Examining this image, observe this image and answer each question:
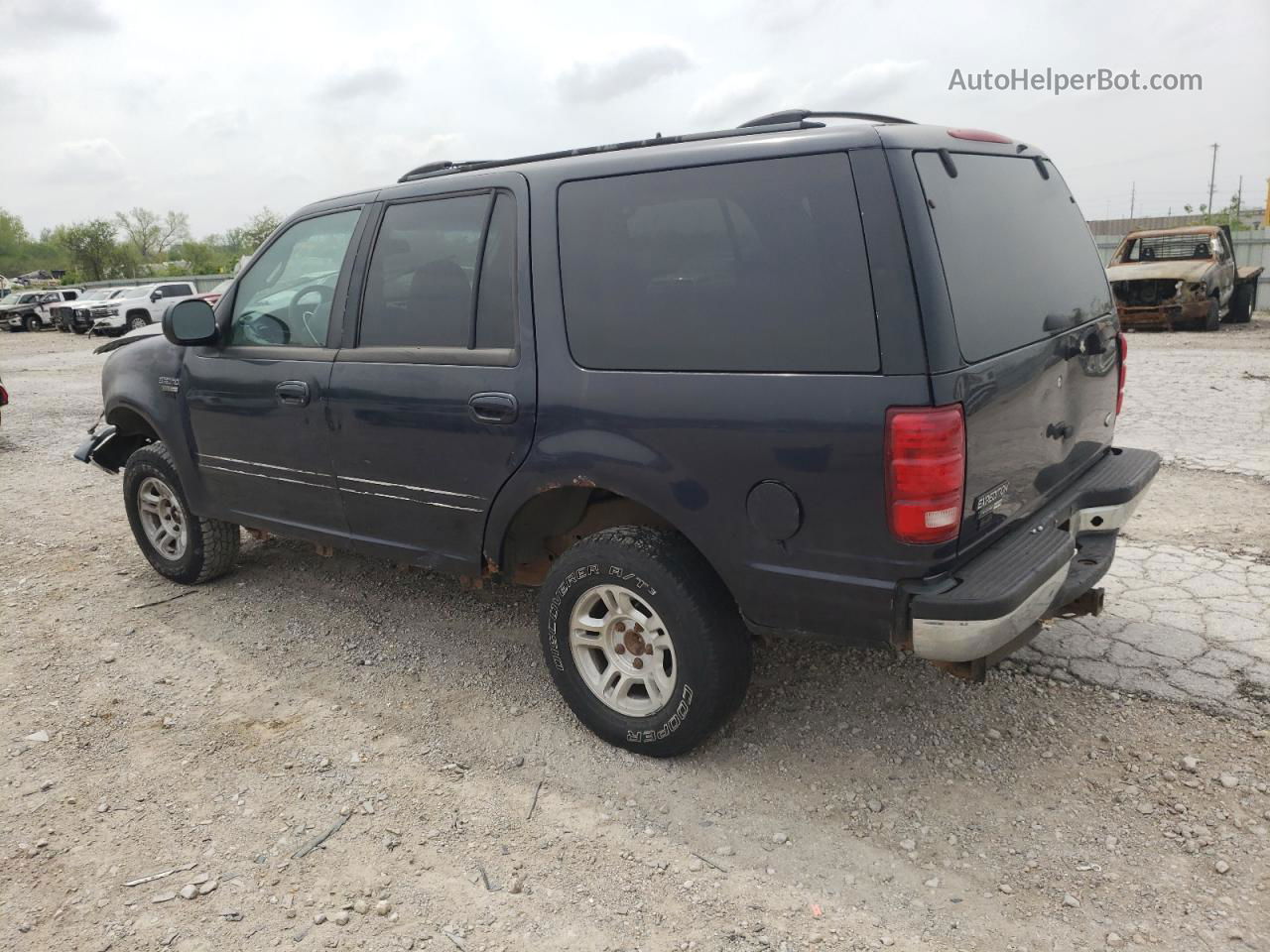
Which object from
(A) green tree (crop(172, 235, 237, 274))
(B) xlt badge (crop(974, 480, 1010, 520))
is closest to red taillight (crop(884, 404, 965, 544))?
(B) xlt badge (crop(974, 480, 1010, 520))

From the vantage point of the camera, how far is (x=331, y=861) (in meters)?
2.79

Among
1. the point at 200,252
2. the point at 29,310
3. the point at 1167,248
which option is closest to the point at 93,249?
the point at 200,252

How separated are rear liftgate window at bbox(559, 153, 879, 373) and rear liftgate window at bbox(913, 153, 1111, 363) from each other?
0.91 feet

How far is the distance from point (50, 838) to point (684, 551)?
2.25 m

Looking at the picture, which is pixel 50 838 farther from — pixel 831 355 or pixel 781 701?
pixel 831 355

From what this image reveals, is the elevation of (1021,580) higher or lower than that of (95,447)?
lower

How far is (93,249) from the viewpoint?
60.3 metres

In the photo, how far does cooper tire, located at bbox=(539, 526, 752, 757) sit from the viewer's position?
296 centimetres

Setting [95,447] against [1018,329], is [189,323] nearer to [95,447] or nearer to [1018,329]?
[95,447]

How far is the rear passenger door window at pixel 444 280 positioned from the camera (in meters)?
3.33

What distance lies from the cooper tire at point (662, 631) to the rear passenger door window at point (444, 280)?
83cm

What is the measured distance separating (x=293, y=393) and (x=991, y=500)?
2835 millimetres

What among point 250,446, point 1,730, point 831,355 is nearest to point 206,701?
point 1,730

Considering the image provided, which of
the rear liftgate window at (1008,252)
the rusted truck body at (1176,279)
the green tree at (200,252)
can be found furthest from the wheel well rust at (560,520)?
the green tree at (200,252)
